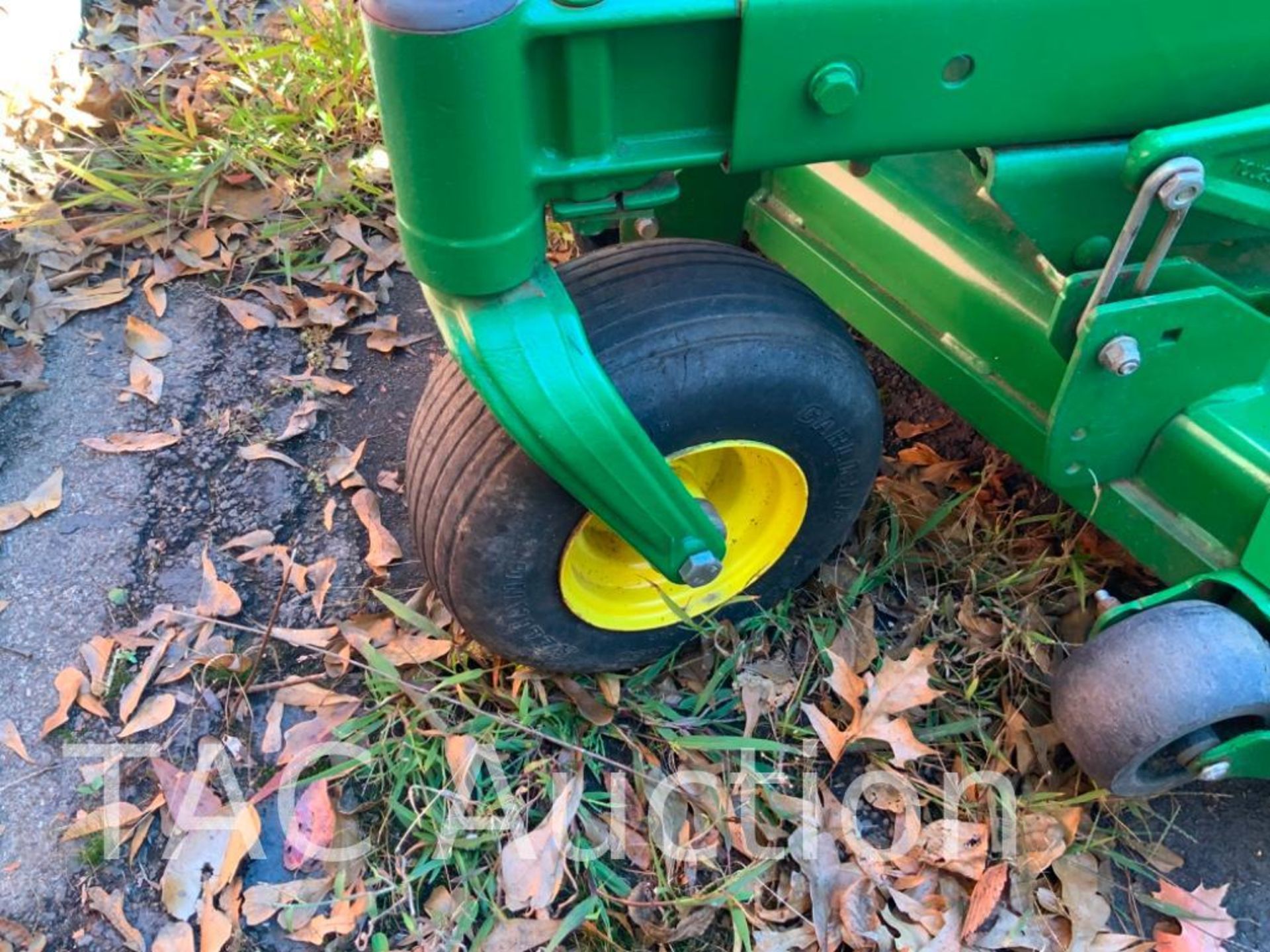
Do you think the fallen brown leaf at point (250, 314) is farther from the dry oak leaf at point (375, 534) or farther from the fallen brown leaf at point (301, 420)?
the dry oak leaf at point (375, 534)

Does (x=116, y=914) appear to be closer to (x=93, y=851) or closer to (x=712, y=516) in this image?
(x=93, y=851)

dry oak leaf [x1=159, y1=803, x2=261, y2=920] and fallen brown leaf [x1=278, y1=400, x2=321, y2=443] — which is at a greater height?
fallen brown leaf [x1=278, y1=400, x2=321, y2=443]

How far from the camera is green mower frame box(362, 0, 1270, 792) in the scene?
1.42 meters

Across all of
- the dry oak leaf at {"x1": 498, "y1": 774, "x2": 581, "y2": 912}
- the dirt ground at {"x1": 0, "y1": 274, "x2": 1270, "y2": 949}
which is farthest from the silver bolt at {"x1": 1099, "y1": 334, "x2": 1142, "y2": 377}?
the dry oak leaf at {"x1": 498, "y1": 774, "x2": 581, "y2": 912}

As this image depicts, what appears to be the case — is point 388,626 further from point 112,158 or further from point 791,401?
point 112,158

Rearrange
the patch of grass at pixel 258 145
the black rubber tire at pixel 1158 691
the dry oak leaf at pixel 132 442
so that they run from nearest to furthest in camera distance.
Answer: the black rubber tire at pixel 1158 691
the dry oak leaf at pixel 132 442
the patch of grass at pixel 258 145

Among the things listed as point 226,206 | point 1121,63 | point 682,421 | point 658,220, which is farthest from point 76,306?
point 1121,63

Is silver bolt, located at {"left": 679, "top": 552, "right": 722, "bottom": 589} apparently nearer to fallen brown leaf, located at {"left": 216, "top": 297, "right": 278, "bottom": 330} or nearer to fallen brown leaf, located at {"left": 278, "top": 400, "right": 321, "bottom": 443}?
fallen brown leaf, located at {"left": 278, "top": 400, "right": 321, "bottom": 443}

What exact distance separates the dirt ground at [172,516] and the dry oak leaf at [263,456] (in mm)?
19

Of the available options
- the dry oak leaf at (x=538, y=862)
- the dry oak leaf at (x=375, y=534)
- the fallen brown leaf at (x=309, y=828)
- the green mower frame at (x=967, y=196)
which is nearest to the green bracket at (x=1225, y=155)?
the green mower frame at (x=967, y=196)

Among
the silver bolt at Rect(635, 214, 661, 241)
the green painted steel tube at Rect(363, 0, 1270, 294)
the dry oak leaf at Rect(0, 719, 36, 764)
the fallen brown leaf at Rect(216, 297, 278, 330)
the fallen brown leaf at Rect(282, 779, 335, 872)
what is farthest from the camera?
the fallen brown leaf at Rect(216, 297, 278, 330)

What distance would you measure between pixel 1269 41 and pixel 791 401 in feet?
2.71

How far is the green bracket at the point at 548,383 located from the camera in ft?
5.16

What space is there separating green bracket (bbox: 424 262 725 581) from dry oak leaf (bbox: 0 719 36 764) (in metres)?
1.15
